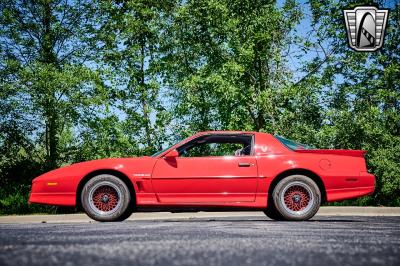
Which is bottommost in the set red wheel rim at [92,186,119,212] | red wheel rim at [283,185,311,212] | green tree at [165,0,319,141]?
red wheel rim at [283,185,311,212]

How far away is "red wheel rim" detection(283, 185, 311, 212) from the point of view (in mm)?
6594

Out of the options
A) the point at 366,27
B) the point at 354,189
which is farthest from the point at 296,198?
the point at 366,27

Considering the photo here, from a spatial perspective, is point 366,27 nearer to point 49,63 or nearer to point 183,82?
point 183,82

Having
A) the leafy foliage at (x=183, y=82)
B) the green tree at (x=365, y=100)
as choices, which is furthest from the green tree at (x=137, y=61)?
the green tree at (x=365, y=100)

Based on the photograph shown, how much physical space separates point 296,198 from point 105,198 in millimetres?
2821

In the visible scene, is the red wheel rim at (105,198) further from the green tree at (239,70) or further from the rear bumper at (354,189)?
the green tree at (239,70)

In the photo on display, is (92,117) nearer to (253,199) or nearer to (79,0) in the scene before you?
(79,0)

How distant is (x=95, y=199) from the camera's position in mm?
6547

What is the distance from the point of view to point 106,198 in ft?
21.4

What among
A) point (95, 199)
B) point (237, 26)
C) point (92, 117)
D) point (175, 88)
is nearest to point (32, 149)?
point (92, 117)

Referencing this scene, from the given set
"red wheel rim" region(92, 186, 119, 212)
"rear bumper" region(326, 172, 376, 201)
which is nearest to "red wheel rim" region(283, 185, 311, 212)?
"rear bumper" region(326, 172, 376, 201)

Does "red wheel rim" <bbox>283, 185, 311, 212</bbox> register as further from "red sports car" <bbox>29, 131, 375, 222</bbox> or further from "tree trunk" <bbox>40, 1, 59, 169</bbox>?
"tree trunk" <bbox>40, 1, 59, 169</bbox>

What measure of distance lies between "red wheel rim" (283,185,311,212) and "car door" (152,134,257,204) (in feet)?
1.71

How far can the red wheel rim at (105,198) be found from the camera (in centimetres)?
652
